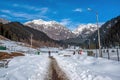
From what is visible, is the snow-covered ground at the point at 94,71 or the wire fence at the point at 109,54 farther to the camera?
the wire fence at the point at 109,54

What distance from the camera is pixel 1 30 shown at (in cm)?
18825

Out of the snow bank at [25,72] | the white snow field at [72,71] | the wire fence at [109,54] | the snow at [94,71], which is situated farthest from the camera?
the wire fence at [109,54]

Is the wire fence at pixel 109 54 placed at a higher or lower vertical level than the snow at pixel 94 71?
higher

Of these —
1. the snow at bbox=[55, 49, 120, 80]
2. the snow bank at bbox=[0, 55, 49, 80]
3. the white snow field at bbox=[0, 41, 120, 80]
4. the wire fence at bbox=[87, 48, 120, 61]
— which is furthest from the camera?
the wire fence at bbox=[87, 48, 120, 61]

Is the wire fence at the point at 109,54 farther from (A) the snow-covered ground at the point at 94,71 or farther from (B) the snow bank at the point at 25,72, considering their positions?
(B) the snow bank at the point at 25,72

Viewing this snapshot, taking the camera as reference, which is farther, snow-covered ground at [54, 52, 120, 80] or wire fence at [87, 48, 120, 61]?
wire fence at [87, 48, 120, 61]

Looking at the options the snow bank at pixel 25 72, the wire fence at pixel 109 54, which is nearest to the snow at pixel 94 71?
the snow bank at pixel 25 72

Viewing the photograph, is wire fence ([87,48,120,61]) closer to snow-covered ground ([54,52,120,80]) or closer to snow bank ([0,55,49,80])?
snow-covered ground ([54,52,120,80])

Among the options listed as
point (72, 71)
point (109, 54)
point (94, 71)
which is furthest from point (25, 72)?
point (109, 54)

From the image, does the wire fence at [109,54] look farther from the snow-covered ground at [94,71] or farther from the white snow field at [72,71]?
the white snow field at [72,71]

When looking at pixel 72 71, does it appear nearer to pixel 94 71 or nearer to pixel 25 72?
pixel 94 71

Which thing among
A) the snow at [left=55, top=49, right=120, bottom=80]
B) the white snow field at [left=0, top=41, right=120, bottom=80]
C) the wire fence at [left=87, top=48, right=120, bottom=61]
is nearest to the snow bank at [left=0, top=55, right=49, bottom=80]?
the white snow field at [left=0, top=41, right=120, bottom=80]

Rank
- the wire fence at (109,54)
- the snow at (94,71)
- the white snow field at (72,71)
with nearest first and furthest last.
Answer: the snow at (94,71), the white snow field at (72,71), the wire fence at (109,54)

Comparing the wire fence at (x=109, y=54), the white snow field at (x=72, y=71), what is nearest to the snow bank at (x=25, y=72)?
the white snow field at (x=72, y=71)
